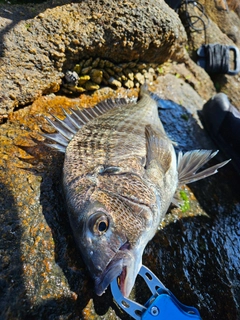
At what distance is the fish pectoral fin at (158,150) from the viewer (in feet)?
9.30

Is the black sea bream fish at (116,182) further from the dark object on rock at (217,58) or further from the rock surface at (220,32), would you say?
the rock surface at (220,32)

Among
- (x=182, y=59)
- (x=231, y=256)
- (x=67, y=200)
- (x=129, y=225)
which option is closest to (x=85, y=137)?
(x=67, y=200)

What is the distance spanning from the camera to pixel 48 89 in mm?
3826

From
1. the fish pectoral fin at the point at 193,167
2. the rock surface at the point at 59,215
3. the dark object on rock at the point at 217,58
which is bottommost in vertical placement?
the rock surface at the point at 59,215

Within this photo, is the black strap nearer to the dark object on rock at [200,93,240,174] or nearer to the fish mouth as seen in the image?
the dark object on rock at [200,93,240,174]

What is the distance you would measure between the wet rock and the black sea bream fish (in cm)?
81

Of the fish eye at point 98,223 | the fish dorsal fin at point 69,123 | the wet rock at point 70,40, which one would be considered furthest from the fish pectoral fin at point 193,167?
the wet rock at point 70,40

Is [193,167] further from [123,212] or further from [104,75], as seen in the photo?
[104,75]

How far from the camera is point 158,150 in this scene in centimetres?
297

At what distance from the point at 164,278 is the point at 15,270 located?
1.36m

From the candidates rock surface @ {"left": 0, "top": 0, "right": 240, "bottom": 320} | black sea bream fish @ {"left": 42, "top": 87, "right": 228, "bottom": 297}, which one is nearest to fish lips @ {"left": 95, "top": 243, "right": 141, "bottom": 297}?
black sea bream fish @ {"left": 42, "top": 87, "right": 228, "bottom": 297}

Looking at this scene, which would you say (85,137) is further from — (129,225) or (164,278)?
(164,278)

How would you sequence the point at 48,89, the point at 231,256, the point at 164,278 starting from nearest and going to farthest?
the point at 164,278, the point at 231,256, the point at 48,89

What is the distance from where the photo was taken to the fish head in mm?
2012
